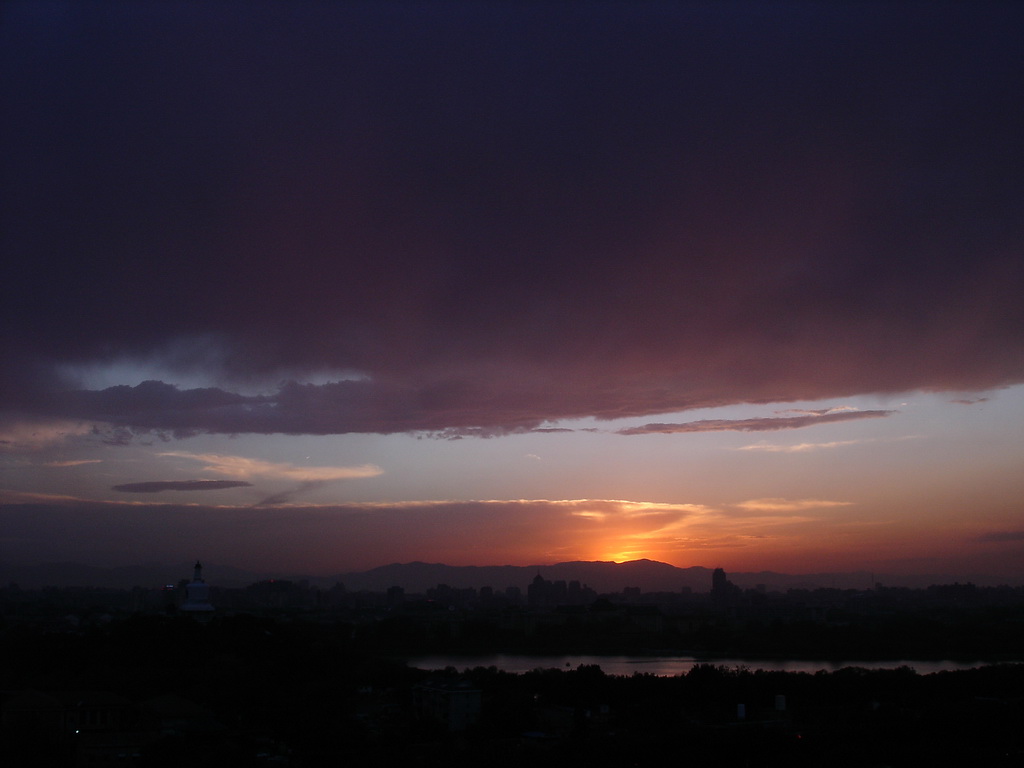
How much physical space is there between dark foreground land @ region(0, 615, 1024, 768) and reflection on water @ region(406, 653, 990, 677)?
6146mm

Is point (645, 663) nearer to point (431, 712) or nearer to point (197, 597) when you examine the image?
point (197, 597)

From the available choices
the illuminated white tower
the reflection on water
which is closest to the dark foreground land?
the illuminated white tower

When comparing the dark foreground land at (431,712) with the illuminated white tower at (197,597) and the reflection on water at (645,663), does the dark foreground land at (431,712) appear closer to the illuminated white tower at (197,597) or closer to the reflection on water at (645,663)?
the illuminated white tower at (197,597)

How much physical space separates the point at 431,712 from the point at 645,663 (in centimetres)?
1489

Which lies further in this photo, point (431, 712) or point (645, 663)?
point (645, 663)

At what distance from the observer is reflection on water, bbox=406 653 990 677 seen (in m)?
21.6

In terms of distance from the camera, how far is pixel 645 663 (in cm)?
2517

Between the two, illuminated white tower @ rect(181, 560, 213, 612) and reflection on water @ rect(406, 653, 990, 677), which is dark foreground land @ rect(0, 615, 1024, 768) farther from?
reflection on water @ rect(406, 653, 990, 677)

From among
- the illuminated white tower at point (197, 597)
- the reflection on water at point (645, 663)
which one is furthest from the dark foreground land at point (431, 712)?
the reflection on water at point (645, 663)

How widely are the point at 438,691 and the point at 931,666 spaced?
610 inches

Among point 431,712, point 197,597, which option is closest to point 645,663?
point 197,597

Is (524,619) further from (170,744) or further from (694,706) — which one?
(170,744)

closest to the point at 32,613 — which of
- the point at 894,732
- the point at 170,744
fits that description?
the point at 170,744

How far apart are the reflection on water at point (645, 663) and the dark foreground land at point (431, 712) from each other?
6146 mm
